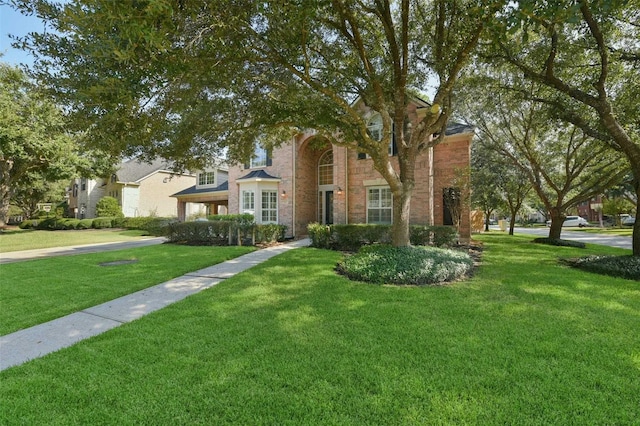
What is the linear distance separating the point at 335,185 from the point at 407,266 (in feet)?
29.5

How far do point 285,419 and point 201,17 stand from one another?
547 centimetres

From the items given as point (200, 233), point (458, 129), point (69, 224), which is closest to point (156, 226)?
point (200, 233)

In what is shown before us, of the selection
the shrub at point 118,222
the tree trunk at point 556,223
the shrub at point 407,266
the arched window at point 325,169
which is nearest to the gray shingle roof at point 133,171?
the shrub at point 118,222

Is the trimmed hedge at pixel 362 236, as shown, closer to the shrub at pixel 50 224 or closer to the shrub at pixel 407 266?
the shrub at pixel 407 266

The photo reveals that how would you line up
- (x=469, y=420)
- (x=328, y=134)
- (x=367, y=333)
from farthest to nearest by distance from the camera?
(x=328, y=134) < (x=367, y=333) < (x=469, y=420)

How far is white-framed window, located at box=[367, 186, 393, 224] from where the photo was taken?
14.3 metres

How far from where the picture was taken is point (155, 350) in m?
3.28

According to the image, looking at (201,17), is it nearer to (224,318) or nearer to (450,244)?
(224,318)

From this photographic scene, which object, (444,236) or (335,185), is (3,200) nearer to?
(335,185)

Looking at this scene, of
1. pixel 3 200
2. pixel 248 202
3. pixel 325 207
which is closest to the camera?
pixel 248 202

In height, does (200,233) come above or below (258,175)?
below

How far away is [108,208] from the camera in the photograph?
91.3ft

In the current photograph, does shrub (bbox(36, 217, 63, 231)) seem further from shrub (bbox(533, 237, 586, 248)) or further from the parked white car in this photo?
the parked white car

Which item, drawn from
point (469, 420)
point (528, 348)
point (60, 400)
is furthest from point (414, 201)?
point (60, 400)
